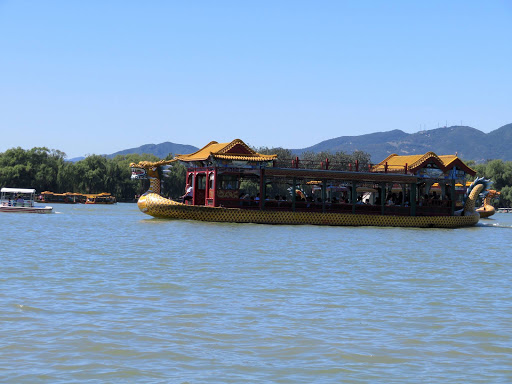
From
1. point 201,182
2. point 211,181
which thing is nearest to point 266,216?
point 211,181

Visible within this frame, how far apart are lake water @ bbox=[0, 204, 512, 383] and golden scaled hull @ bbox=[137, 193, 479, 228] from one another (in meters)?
15.6

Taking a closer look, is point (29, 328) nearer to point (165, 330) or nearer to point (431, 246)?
point (165, 330)

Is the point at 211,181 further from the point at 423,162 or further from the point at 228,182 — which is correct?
the point at 423,162

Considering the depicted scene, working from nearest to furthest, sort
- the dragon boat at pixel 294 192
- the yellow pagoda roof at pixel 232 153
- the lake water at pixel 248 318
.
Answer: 1. the lake water at pixel 248 318
2. the yellow pagoda roof at pixel 232 153
3. the dragon boat at pixel 294 192

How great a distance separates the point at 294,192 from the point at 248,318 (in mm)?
28826

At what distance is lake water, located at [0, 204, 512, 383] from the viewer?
838 centimetres

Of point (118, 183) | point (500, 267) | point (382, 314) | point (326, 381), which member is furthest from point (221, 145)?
point (118, 183)

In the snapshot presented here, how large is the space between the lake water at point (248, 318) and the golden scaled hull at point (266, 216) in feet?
51.1

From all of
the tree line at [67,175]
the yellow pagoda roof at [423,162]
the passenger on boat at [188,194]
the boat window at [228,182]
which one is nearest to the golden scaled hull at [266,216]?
the boat window at [228,182]

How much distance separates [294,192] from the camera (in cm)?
3994

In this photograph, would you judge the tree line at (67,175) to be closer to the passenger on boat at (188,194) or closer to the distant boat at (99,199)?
the distant boat at (99,199)

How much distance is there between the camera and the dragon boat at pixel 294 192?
3875 centimetres

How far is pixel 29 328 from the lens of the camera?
393 inches

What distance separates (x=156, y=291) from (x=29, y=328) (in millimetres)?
3929
